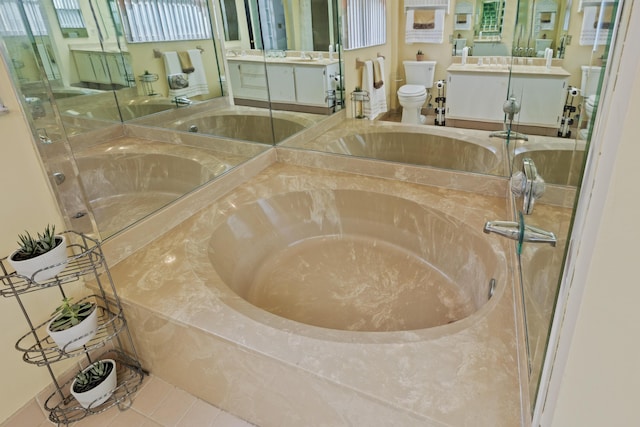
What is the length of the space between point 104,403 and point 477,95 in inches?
84.3

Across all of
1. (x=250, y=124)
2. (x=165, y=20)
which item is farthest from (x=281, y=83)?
(x=165, y=20)

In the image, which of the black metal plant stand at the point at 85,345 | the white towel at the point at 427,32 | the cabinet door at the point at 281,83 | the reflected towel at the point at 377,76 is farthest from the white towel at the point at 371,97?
the black metal plant stand at the point at 85,345

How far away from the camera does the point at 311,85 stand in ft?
8.73

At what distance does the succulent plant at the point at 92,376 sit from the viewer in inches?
53.4

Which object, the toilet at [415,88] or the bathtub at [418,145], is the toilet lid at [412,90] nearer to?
the toilet at [415,88]

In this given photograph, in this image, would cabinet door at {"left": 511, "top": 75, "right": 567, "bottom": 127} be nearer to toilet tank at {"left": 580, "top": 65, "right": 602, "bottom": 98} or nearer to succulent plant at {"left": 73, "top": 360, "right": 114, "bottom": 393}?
toilet tank at {"left": 580, "top": 65, "right": 602, "bottom": 98}

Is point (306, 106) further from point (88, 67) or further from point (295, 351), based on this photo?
point (295, 351)

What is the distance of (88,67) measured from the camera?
1781mm

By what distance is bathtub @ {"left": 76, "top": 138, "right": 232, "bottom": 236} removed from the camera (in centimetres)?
175

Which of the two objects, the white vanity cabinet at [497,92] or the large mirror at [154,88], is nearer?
the large mirror at [154,88]

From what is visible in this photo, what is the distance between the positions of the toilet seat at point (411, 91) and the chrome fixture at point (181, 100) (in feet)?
4.30

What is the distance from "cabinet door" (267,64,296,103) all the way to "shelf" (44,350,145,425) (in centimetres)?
185

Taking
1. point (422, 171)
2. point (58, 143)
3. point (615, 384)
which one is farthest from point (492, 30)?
point (58, 143)

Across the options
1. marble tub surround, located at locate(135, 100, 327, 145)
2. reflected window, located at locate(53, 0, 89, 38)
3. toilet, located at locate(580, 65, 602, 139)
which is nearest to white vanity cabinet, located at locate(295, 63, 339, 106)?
marble tub surround, located at locate(135, 100, 327, 145)
